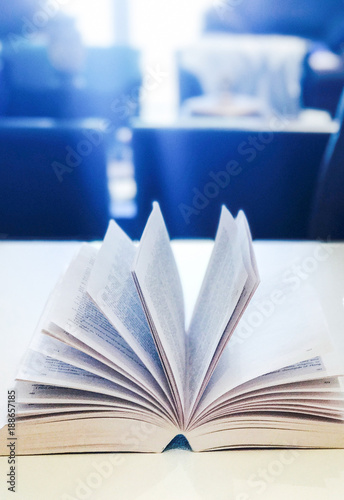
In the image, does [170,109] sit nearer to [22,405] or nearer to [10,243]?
[10,243]

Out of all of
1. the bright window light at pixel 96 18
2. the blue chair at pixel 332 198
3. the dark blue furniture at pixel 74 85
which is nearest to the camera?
the blue chair at pixel 332 198

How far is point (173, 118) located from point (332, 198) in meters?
2.69

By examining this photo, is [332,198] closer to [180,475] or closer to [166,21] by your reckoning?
[180,475]

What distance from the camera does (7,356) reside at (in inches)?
25.1

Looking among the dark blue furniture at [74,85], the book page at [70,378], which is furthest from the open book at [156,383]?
the dark blue furniture at [74,85]

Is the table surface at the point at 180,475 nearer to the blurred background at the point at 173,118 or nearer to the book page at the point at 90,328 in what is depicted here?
the book page at the point at 90,328

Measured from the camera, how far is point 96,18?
4.91 meters

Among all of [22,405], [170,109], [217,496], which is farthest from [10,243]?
[170,109]

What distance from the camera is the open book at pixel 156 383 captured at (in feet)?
1.63

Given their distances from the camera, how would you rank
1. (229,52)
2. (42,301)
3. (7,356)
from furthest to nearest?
(229,52) < (42,301) < (7,356)

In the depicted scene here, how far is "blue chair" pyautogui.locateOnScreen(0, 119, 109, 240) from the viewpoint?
1.70m

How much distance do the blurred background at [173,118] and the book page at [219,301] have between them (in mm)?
810

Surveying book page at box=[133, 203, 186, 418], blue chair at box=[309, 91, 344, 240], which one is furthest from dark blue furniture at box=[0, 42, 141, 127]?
book page at box=[133, 203, 186, 418]

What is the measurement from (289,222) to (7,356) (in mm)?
1476
